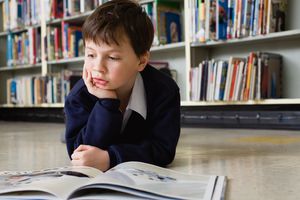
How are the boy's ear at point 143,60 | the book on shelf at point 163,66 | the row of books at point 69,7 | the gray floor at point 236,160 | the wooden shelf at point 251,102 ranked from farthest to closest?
the row of books at point 69,7 < the book on shelf at point 163,66 < the wooden shelf at point 251,102 < the boy's ear at point 143,60 < the gray floor at point 236,160

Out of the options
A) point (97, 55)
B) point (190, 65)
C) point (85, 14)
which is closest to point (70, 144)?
point (97, 55)

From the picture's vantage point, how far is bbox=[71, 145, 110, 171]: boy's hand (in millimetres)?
999

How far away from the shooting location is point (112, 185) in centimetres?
69

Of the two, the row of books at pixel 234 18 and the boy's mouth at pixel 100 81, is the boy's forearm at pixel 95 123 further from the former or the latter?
the row of books at pixel 234 18

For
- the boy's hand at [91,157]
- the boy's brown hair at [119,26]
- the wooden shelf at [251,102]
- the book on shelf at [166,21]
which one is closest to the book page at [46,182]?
the boy's hand at [91,157]

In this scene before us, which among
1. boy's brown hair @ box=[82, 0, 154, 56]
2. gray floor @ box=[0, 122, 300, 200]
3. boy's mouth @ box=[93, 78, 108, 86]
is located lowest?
gray floor @ box=[0, 122, 300, 200]

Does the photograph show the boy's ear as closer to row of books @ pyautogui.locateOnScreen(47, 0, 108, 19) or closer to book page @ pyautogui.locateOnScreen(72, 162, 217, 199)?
book page @ pyautogui.locateOnScreen(72, 162, 217, 199)

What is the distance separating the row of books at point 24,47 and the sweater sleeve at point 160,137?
2941 mm

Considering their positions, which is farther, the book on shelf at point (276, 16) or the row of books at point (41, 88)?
the row of books at point (41, 88)

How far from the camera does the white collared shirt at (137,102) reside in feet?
3.71

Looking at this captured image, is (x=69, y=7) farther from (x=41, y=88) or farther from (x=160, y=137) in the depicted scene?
(x=160, y=137)

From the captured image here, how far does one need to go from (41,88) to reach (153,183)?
10.7 feet

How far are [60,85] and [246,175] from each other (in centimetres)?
283

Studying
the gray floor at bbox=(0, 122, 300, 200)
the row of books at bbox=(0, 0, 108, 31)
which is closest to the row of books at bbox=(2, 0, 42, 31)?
the row of books at bbox=(0, 0, 108, 31)
